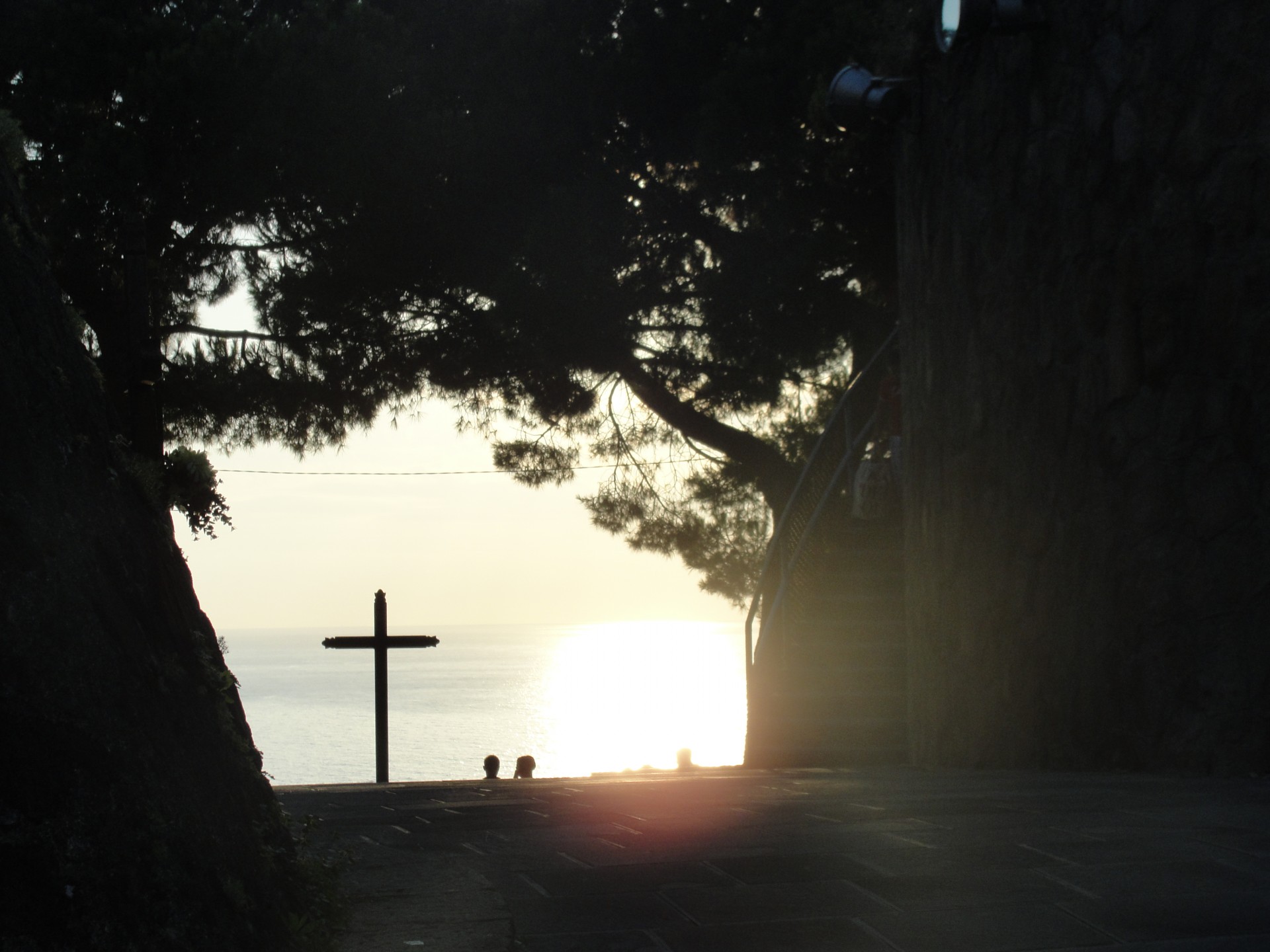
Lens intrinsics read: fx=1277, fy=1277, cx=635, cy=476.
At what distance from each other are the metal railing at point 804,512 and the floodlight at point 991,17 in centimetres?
417

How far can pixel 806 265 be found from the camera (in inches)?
466

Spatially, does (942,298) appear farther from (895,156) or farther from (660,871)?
(660,871)

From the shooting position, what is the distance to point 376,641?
476 inches

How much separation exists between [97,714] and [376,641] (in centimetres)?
1043

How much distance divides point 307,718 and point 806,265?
11236 cm

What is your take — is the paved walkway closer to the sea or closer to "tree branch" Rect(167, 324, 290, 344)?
"tree branch" Rect(167, 324, 290, 344)

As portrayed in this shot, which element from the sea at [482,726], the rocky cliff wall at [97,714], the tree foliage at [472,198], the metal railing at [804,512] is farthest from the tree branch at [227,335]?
the sea at [482,726]

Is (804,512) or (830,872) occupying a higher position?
(804,512)

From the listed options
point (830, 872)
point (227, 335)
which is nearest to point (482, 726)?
point (227, 335)

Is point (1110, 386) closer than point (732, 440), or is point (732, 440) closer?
point (1110, 386)

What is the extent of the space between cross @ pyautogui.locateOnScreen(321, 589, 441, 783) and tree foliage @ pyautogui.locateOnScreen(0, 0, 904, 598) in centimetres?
264

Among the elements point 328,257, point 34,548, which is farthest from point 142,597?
point 328,257

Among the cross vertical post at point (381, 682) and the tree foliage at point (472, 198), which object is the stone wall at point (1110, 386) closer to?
the tree foliage at point (472, 198)

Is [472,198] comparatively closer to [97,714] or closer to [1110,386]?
[1110,386]
